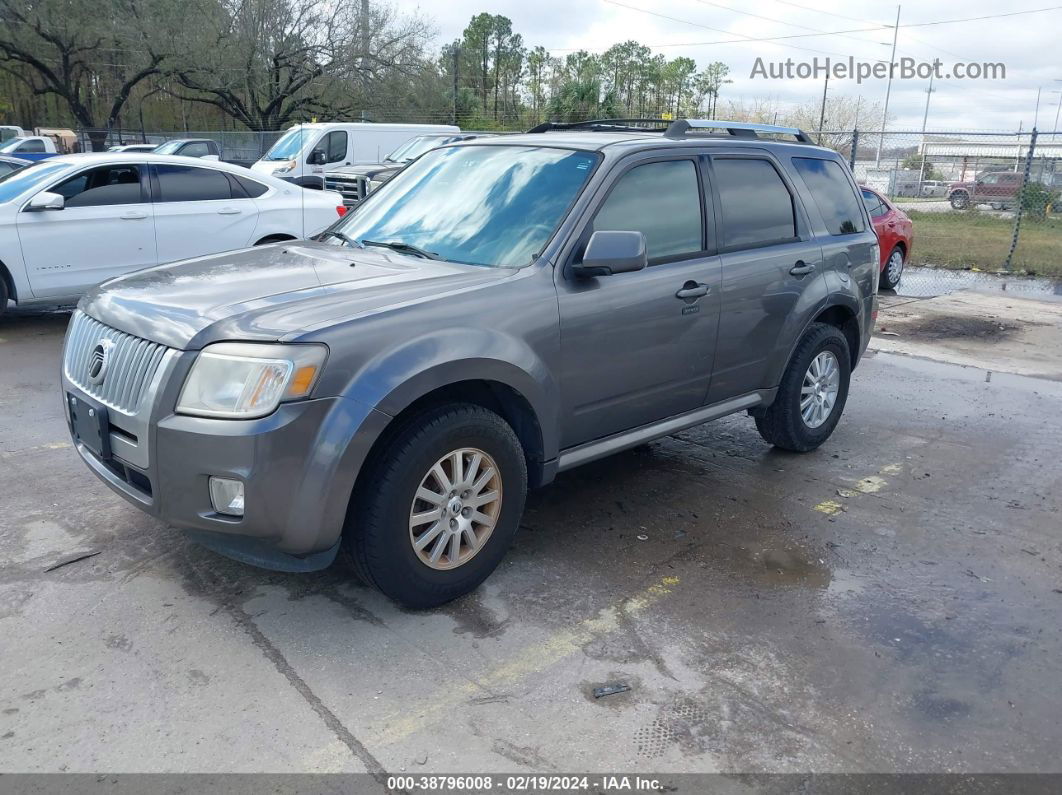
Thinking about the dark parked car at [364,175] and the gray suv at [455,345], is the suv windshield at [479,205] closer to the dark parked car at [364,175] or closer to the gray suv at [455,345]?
the gray suv at [455,345]

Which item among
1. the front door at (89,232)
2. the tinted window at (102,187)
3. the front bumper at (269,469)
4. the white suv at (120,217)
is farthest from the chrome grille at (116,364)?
the tinted window at (102,187)

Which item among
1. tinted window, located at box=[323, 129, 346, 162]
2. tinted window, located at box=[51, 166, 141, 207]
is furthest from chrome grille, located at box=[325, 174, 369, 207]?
tinted window, located at box=[51, 166, 141, 207]

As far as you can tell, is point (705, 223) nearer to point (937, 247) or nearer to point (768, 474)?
point (768, 474)

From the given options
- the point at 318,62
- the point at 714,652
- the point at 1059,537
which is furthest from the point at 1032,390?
the point at 318,62

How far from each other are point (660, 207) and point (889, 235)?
887 centimetres

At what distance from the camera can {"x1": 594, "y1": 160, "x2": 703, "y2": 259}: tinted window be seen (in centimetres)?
420

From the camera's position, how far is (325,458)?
3.10m

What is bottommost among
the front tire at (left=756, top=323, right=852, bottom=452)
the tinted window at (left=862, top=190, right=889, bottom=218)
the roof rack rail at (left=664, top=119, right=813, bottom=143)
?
the front tire at (left=756, top=323, right=852, bottom=452)

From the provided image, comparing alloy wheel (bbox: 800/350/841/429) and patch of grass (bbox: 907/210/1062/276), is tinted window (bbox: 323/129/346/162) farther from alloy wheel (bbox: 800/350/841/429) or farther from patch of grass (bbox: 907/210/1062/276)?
alloy wheel (bbox: 800/350/841/429)

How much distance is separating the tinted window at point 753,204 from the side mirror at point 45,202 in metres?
6.36

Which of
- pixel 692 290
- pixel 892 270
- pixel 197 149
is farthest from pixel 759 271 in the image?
pixel 197 149

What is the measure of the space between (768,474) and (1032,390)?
3482mm

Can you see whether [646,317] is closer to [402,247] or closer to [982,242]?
[402,247]

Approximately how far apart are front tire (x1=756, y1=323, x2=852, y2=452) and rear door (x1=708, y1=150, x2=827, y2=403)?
7.7 inches
